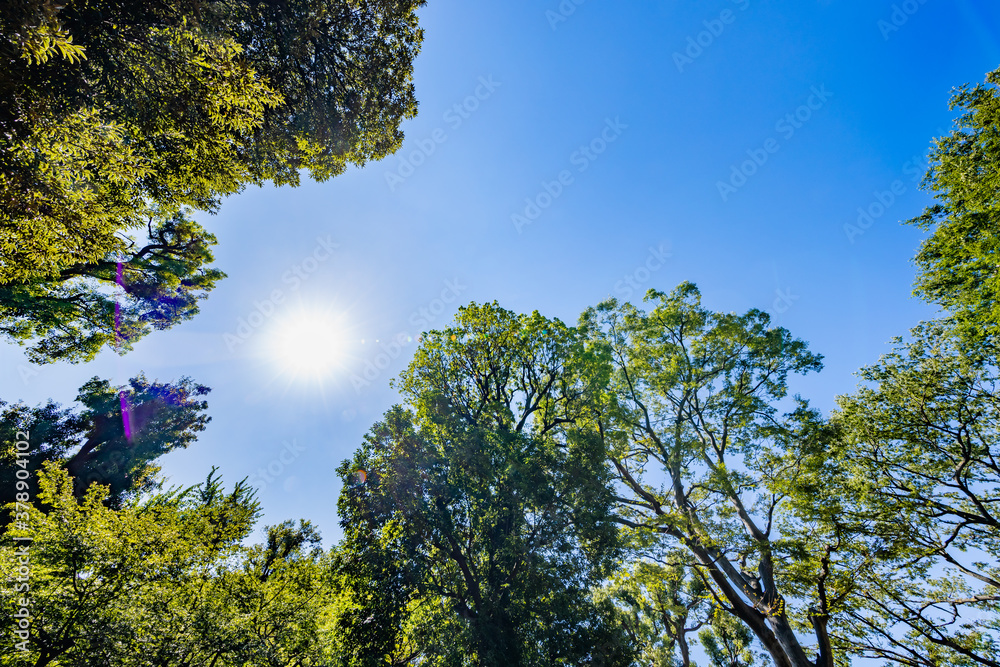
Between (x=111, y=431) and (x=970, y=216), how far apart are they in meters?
34.9

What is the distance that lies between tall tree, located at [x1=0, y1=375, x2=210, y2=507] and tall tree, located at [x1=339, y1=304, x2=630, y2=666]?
15049 millimetres

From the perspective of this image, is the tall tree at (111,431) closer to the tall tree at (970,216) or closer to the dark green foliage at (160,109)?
the dark green foliage at (160,109)

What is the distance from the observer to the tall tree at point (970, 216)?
8.66 meters

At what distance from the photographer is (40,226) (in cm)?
458

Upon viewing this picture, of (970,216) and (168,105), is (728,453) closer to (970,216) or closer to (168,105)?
(970,216)

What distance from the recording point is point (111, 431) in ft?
56.9

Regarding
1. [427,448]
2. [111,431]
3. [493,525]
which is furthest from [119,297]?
[493,525]

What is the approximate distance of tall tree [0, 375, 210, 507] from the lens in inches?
622

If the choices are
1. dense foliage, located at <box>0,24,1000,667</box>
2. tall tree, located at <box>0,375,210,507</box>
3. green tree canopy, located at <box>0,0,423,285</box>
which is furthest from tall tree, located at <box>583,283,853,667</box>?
tall tree, located at <box>0,375,210,507</box>

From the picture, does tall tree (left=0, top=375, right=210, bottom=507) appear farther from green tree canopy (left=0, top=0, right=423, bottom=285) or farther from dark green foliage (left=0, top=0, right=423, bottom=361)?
green tree canopy (left=0, top=0, right=423, bottom=285)

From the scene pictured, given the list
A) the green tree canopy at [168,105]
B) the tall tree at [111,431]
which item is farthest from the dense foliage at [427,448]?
the tall tree at [111,431]

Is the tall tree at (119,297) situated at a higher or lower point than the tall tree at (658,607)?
higher

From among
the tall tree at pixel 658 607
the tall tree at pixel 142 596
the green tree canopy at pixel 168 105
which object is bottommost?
the tall tree at pixel 658 607

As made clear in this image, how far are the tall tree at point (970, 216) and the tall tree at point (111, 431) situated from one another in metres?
31.9
